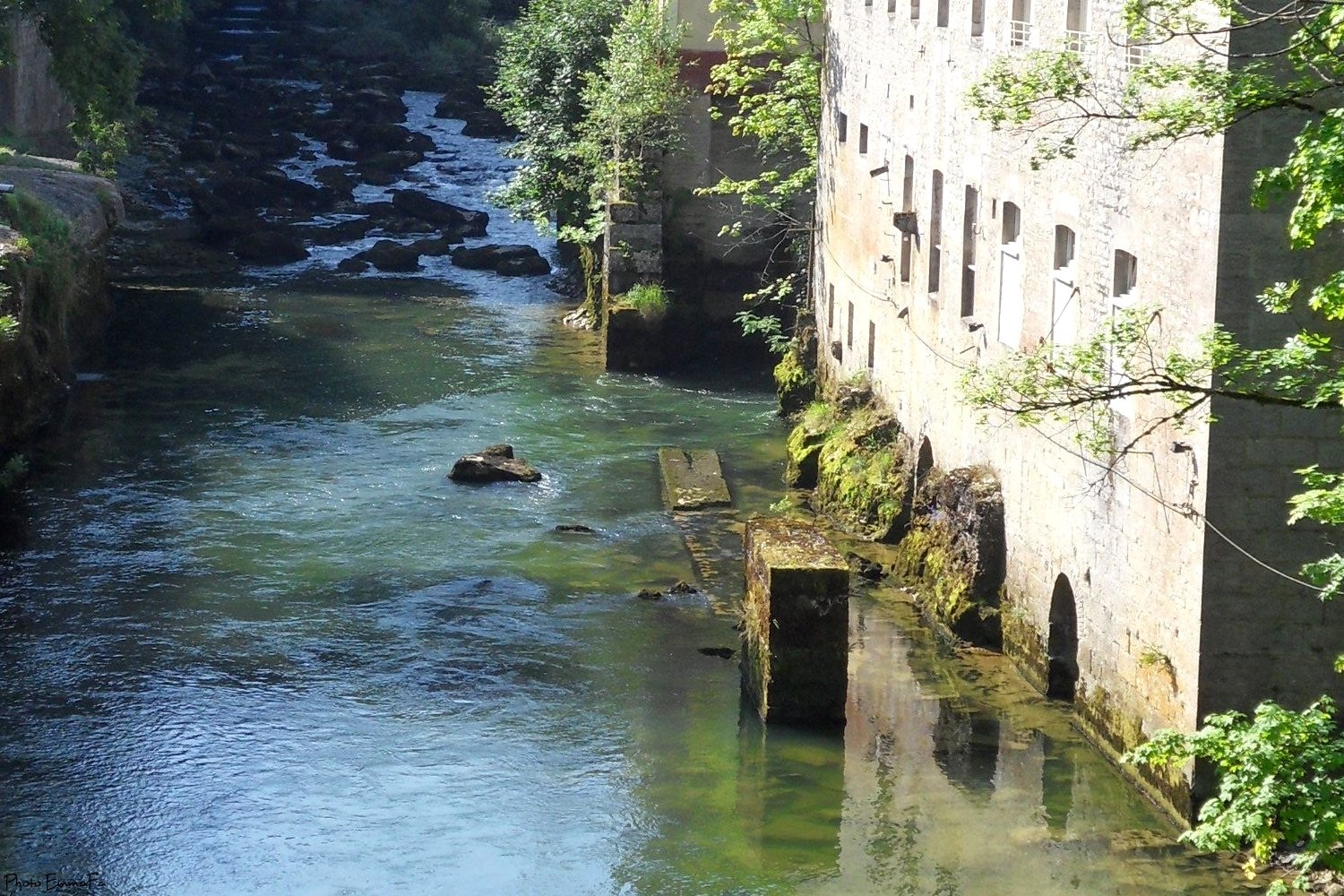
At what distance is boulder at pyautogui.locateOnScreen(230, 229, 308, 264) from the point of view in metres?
42.9

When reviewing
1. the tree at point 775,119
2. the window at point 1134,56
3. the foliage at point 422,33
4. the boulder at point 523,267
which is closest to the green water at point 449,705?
the tree at point 775,119

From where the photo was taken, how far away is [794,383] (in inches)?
1181

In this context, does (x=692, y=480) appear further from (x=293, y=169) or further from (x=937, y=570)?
(x=293, y=169)

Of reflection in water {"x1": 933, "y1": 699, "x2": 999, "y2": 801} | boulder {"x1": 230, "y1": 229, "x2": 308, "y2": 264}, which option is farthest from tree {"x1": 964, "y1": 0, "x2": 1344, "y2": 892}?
boulder {"x1": 230, "y1": 229, "x2": 308, "y2": 264}

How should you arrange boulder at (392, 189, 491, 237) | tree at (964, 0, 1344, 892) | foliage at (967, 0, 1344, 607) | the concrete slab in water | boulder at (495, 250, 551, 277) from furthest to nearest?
boulder at (392, 189, 491, 237), boulder at (495, 250, 551, 277), the concrete slab in water, foliage at (967, 0, 1344, 607), tree at (964, 0, 1344, 892)

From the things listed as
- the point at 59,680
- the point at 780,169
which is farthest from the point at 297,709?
the point at 780,169

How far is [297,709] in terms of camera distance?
18109 mm

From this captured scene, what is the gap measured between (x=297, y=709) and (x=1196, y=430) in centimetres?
868

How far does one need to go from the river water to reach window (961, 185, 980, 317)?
3494mm

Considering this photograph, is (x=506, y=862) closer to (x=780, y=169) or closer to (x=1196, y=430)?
(x=1196, y=430)

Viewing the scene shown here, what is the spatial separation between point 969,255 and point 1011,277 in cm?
180

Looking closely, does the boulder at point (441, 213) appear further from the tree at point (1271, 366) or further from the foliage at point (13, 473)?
the tree at point (1271, 366)

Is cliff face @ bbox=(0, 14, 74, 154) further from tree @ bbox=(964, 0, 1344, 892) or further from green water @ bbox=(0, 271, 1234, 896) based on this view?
tree @ bbox=(964, 0, 1344, 892)

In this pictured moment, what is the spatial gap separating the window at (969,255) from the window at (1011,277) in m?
1.21
